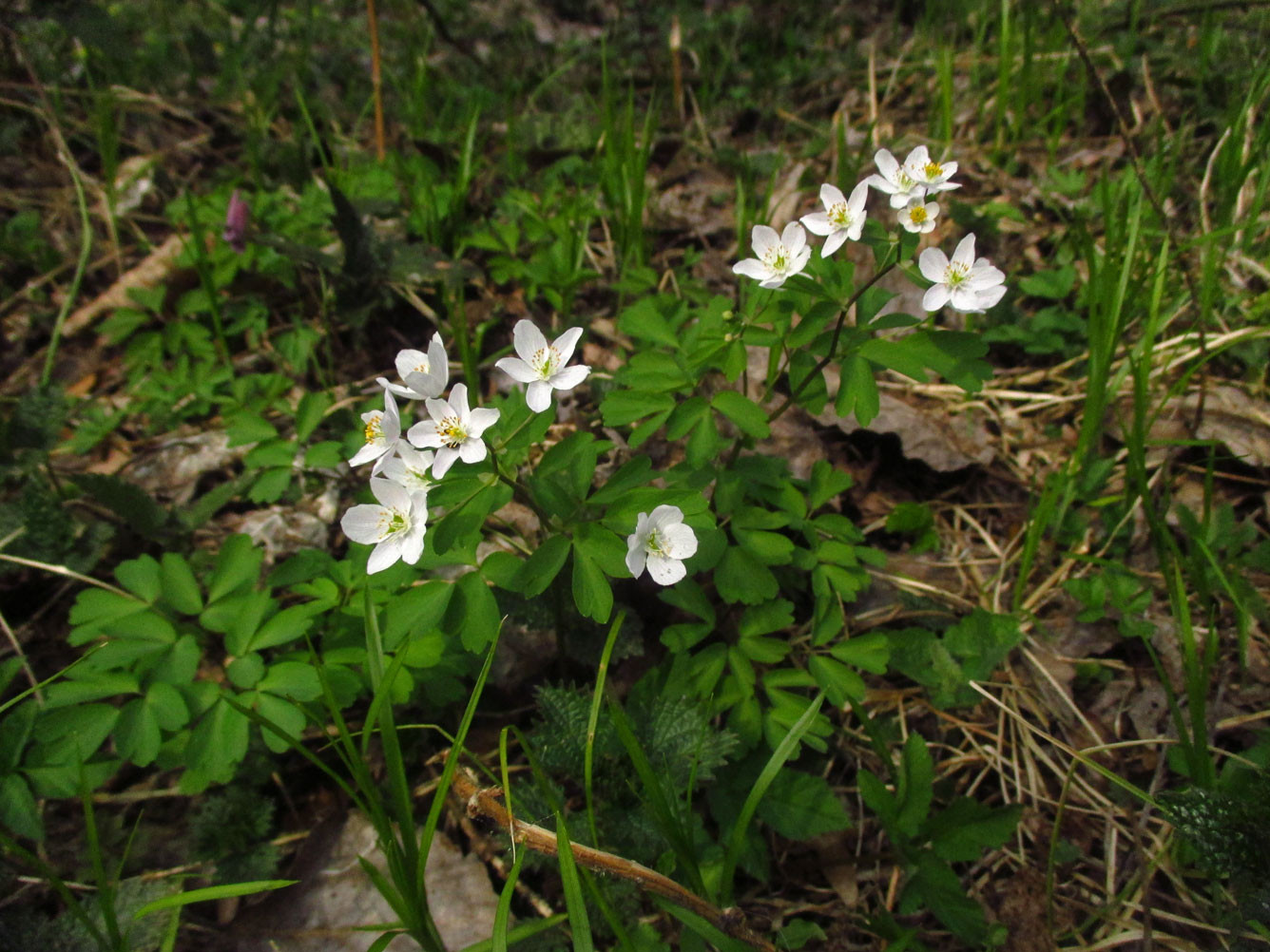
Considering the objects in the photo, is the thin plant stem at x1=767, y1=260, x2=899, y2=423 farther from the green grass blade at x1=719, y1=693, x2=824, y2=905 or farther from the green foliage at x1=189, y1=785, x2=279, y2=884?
the green foliage at x1=189, y1=785, x2=279, y2=884

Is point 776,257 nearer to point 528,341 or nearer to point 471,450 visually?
point 528,341

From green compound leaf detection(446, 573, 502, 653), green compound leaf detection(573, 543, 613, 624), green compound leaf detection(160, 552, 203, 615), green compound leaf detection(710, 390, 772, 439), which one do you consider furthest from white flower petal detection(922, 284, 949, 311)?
green compound leaf detection(160, 552, 203, 615)

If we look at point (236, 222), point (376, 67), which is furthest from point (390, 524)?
point (376, 67)

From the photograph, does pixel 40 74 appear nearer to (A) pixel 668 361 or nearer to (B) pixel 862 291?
(A) pixel 668 361

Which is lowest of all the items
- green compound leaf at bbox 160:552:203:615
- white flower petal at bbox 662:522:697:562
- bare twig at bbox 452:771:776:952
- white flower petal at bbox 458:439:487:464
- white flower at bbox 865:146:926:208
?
bare twig at bbox 452:771:776:952

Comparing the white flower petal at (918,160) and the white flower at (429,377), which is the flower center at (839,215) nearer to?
the white flower petal at (918,160)

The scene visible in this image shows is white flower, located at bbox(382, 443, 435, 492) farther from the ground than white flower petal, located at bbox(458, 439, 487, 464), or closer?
closer

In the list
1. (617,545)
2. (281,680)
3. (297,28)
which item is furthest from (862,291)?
(297,28)
